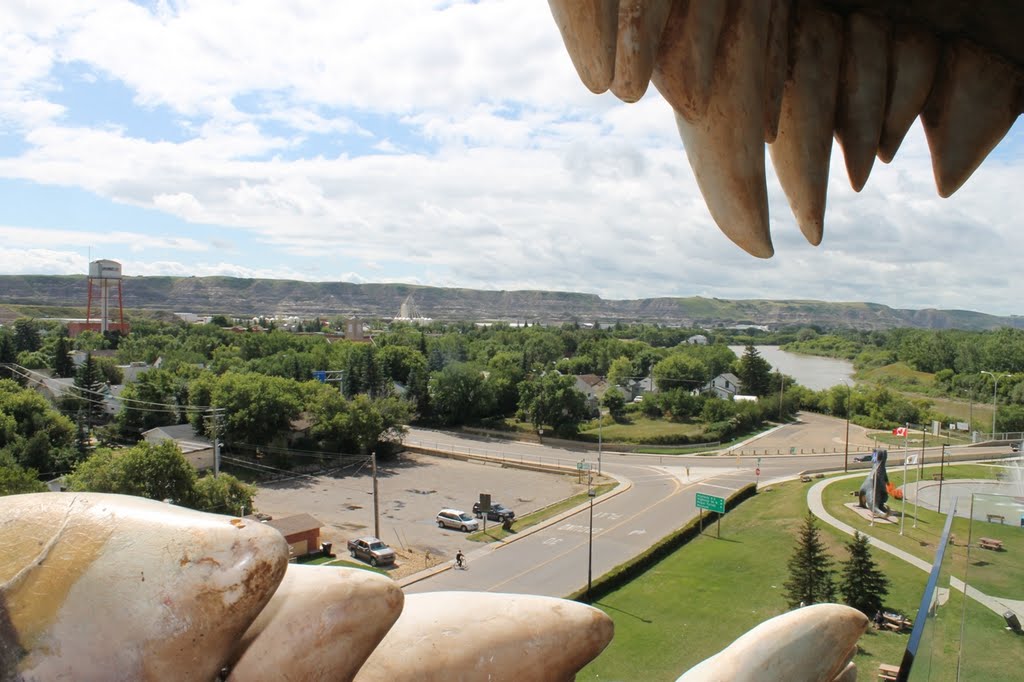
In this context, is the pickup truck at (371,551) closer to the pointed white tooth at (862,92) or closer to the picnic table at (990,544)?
the picnic table at (990,544)

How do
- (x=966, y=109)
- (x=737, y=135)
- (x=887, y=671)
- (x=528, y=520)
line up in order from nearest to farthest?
1. (x=737, y=135)
2. (x=966, y=109)
3. (x=887, y=671)
4. (x=528, y=520)

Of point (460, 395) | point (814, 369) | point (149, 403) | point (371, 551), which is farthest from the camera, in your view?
point (814, 369)

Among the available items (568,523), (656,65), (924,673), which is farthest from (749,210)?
(568,523)

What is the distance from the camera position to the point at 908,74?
2648mm

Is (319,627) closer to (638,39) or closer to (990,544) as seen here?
(638,39)

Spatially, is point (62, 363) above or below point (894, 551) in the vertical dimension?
above

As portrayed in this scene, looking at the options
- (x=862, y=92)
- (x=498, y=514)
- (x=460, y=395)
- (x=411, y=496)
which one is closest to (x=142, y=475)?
(x=411, y=496)

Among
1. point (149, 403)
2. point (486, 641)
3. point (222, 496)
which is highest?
point (486, 641)

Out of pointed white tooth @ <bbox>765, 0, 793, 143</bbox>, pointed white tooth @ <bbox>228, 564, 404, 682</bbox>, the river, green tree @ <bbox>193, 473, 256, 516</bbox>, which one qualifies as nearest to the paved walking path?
pointed white tooth @ <bbox>765, 0, 793, 143</bbox>

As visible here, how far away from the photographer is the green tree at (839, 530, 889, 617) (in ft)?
71.9

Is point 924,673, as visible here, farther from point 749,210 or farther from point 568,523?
point 568,523

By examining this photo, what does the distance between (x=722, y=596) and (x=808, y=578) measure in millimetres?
3170

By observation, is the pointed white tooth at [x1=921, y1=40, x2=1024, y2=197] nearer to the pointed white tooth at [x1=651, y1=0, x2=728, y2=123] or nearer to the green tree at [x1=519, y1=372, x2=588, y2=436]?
the pointed white tooth at [x1=651, y1=0, x2=728, y2=123]

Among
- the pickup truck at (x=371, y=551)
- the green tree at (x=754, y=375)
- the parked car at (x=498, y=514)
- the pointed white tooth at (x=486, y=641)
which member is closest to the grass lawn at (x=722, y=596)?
the parked car at (x=498, y=514)
